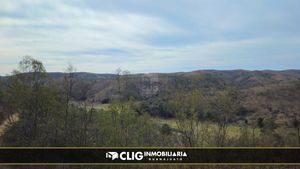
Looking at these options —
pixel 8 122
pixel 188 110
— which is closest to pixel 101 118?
pixel 8 122

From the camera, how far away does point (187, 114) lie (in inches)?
1500

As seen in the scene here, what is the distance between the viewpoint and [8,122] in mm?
29453

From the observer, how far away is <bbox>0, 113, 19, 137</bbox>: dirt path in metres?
28.6

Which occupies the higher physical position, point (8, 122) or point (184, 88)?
point (184, 88)

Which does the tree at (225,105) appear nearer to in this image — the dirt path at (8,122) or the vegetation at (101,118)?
the vegetation at (101,118)

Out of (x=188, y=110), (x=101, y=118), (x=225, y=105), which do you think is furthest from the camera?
(x=225, y=105)

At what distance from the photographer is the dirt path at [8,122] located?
28639mm

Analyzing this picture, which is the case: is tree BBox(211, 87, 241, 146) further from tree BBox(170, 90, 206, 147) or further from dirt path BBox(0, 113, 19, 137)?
dirt path BBox(0, 113, 19, 137)

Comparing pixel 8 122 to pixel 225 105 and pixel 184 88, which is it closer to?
pixel 184 88

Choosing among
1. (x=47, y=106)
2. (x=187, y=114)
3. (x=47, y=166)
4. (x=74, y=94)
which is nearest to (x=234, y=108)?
(x=187, y=114)

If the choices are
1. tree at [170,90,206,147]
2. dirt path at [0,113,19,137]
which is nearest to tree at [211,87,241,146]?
tree at [170,90,206,147]

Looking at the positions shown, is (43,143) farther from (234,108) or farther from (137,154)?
(234,108)

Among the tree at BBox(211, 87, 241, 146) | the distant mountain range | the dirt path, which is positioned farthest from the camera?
the tree at BBox(211, 87, 241, 146)

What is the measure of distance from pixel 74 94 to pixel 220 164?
18.4m
